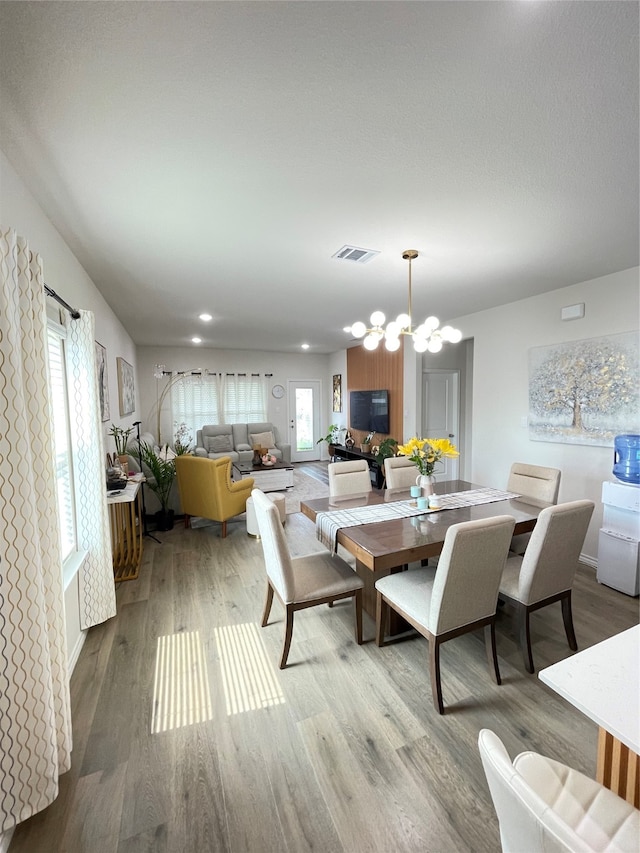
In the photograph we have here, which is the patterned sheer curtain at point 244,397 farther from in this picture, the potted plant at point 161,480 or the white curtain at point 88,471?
the white curtain at point 88,471

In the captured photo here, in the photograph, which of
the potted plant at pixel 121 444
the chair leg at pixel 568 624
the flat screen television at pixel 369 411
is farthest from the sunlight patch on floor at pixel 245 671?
the flat screen television at pixel 369 411

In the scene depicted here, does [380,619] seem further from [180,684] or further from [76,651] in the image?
[76,651]

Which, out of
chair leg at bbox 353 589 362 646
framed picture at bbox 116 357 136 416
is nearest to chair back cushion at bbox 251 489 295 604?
chair leg at bbox 353 589 362 646

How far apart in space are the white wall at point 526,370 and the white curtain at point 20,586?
3932 millimetres

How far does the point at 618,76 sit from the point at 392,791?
8.72ft

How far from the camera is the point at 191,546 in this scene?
3.64 meters

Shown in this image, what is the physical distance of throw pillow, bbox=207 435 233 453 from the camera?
6.94 m

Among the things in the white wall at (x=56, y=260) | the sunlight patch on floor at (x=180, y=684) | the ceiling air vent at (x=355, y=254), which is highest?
the ceiling air vent at (x=355, y=254)

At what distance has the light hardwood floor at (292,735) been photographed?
4.07 ft

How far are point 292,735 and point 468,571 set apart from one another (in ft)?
3.61

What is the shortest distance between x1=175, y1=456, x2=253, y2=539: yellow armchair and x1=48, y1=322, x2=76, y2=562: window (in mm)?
1493

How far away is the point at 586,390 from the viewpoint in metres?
3.12

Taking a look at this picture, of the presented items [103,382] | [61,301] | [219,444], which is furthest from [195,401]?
[61,301]

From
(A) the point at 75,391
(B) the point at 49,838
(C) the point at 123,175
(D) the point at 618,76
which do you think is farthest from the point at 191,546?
(D) the point at 618,76
